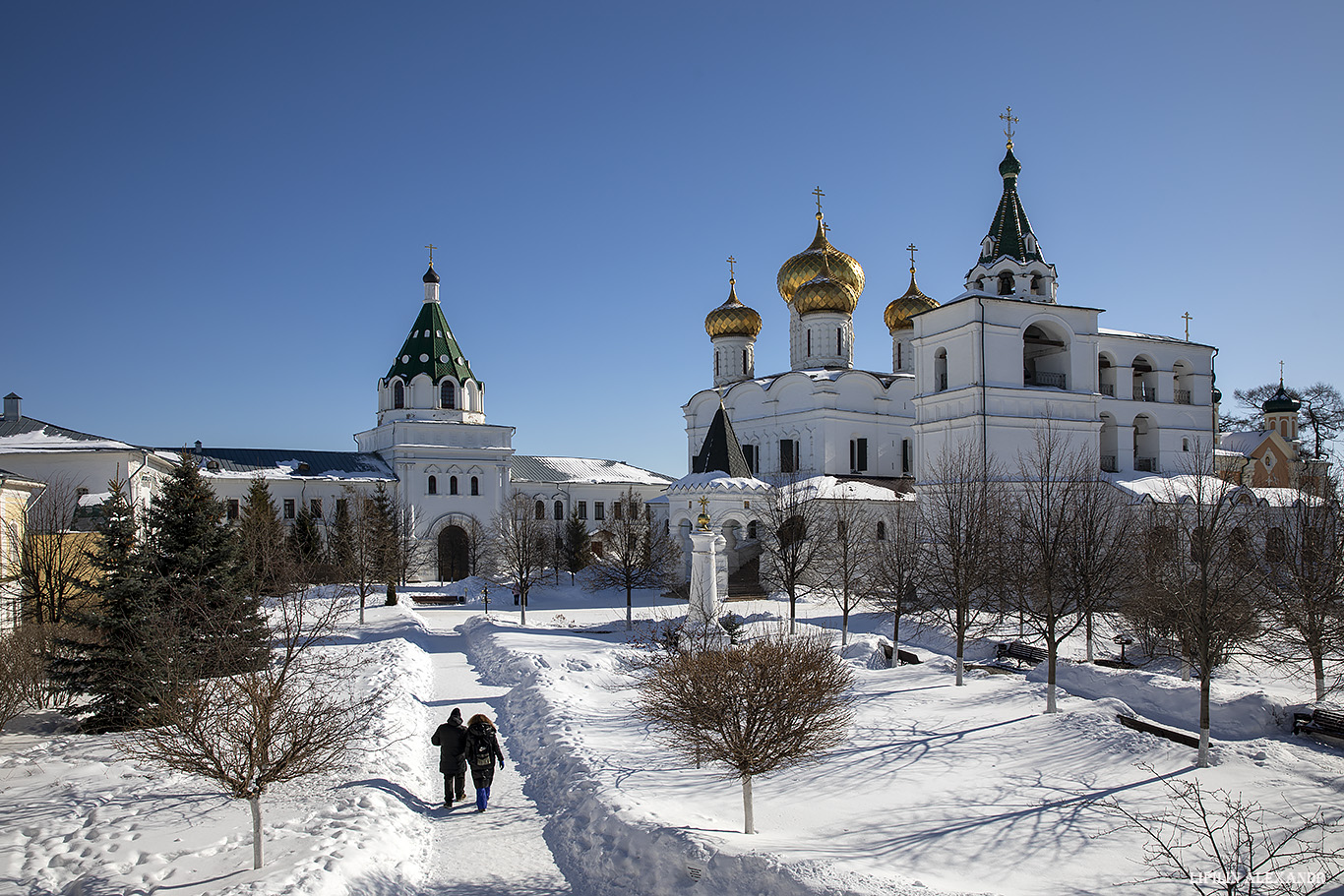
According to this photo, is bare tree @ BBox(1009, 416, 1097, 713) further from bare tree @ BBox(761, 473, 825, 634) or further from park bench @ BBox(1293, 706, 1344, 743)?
bare tree @ BBox(761, 473, 825, 634)

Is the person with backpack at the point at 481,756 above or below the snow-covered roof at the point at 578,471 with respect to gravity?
below

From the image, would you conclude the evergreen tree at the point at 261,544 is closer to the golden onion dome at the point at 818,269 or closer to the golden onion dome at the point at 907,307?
the golden onion dome at the point at 818,269

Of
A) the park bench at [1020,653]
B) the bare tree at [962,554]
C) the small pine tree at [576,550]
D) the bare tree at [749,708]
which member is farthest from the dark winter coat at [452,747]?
the small pine tree at [576,550]

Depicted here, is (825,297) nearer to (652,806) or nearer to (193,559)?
(193,559)

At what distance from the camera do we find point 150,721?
381 inches

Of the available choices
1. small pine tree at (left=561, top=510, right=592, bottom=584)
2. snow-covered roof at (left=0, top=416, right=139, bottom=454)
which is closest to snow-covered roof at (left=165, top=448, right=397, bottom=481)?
small pine tree at (left=561, top=510, right=592, bottom=584)

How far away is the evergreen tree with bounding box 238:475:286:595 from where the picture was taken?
580 inches

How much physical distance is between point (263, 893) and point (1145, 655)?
16.5 metres

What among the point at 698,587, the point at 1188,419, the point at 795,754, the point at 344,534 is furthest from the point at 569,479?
the point at 795,754

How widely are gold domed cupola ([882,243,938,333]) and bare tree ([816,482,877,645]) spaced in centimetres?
1234

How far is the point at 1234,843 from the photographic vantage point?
27.5 ft

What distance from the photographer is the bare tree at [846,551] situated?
21719 mm

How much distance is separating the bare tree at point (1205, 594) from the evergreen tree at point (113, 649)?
13459 mm

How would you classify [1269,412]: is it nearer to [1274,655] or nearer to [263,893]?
[1274,655]
